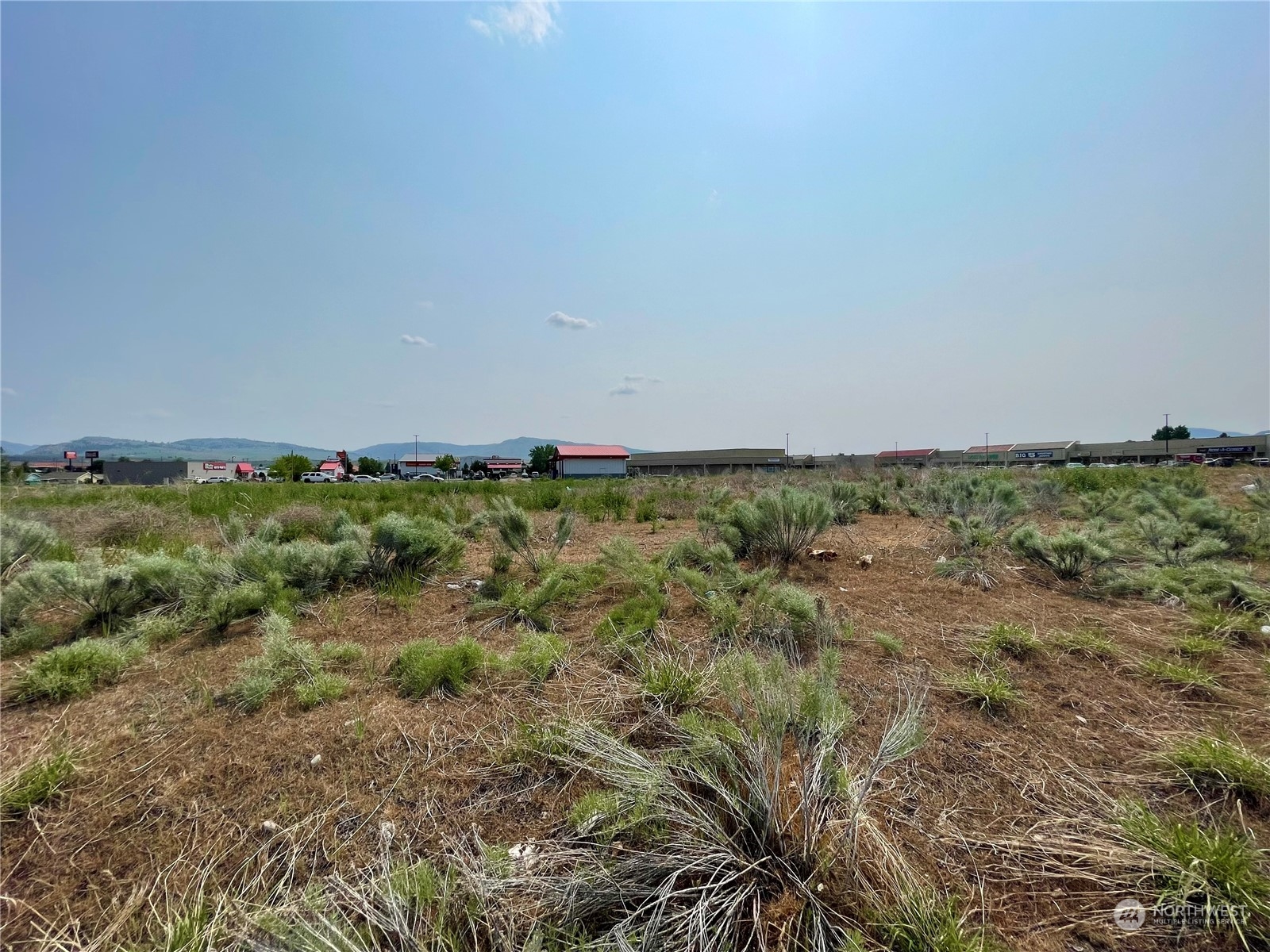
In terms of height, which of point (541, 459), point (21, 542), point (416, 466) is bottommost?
point (416, 466)

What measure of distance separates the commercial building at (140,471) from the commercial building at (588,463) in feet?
140

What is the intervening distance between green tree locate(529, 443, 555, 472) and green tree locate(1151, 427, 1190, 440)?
93076 millimetres

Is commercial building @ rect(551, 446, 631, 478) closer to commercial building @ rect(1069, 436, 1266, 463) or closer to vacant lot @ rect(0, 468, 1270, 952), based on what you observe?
commercial building @ rect(1069, 436, 1266, 463)

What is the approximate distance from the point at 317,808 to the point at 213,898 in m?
0.40

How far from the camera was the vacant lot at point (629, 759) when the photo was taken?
1.60 meters

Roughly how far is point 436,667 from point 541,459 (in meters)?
85.1

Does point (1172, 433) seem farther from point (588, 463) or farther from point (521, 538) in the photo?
point (521, 538)

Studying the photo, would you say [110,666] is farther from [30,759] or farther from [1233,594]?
[1233,594]

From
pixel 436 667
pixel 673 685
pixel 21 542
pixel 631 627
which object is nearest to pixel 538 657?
pixel 436 667

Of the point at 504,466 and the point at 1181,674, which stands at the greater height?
the point at 1181,674

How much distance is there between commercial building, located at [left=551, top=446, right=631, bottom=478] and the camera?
74.9 metres

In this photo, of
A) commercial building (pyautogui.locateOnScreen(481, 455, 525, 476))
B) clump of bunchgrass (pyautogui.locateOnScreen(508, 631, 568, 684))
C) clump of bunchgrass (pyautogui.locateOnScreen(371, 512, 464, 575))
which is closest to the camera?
clump of bunchgrass (pyautogui.locateOnScreen(508, 631, 568, 684))

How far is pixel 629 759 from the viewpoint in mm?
2092

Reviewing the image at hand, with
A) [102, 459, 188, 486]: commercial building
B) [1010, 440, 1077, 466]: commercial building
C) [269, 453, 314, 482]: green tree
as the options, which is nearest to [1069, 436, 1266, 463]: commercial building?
[1010, 440, 1077, 466]: commercial building
